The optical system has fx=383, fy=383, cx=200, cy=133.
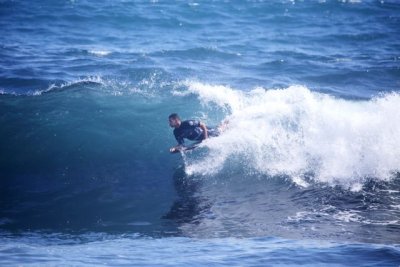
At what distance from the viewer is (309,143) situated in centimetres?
1056

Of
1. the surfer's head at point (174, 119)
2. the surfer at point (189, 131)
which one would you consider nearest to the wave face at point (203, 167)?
the surfer at point (189, 131)

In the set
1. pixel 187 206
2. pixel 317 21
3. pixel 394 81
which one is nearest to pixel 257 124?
pixel 187 206

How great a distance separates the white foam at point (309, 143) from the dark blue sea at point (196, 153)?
0.14 ft

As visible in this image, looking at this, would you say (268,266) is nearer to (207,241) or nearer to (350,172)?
(207,241)

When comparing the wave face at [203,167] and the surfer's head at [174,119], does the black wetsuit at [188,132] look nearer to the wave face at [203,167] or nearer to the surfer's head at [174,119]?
the surfer's head at [174,119]

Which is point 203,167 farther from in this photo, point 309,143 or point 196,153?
point 309,143

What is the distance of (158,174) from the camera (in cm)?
1035

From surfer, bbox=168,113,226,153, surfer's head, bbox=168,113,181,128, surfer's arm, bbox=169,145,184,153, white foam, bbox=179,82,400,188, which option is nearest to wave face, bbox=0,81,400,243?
white foam, bbox=179,82,400,188

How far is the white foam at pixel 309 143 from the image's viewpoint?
9.60 metres

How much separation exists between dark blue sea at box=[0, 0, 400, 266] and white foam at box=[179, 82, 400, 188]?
4cm

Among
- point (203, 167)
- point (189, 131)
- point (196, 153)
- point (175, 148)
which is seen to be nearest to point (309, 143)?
point (203, 167)

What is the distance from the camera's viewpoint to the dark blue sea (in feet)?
21.5

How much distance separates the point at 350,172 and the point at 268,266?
5.25 m

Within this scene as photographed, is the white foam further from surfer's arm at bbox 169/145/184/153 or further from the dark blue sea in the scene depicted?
surfer's arm at bbox 169/145/184/153
